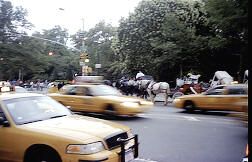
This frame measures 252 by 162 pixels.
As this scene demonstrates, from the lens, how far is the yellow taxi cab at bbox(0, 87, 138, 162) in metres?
5.67

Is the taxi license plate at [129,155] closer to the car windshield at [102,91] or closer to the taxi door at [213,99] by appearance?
the car windshield at [102,91]

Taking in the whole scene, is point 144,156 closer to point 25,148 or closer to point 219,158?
point 219,158

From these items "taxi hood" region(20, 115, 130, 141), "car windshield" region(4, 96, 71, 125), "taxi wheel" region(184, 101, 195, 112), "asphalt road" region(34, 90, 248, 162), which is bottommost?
"asphalt road" region(34, 90, 248, 162)

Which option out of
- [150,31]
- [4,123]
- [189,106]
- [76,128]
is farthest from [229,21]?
[4,123]

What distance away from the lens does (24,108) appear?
22.1 ft

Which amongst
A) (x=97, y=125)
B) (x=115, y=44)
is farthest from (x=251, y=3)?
(x=115, y=44)

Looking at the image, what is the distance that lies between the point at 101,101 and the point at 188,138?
4.38 meters

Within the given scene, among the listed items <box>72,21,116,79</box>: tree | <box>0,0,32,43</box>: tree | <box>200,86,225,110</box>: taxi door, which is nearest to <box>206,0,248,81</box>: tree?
<box>200,86,225,110</box>: taxi door

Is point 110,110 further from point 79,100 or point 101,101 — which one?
point 79,100

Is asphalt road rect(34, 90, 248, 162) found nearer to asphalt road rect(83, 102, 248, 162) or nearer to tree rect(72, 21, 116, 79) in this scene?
asphalt road rect(83, 102, 248, 162)

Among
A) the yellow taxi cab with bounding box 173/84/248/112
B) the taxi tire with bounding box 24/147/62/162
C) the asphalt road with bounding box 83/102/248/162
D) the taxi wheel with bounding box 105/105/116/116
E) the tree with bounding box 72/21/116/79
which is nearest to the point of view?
the taxi tire with bounding box 24/147/62/162

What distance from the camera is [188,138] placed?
34.4 feet

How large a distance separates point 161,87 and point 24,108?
15915mm

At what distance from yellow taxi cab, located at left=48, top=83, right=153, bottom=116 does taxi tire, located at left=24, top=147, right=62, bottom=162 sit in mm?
7771
